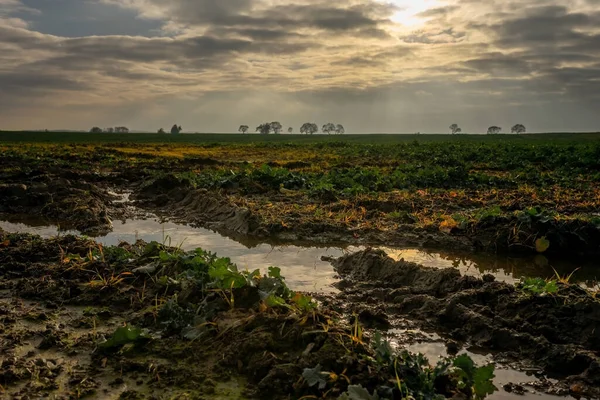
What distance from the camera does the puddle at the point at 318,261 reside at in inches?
293

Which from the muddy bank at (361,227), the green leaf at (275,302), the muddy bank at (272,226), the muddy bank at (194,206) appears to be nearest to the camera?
the green leaf at (275,302)

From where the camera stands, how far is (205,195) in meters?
13.3

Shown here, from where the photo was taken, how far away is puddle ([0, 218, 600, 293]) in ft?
24.4

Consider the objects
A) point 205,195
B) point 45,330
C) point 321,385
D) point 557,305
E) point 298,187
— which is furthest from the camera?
point 298,187

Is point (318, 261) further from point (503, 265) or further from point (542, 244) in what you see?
point (542, 244)

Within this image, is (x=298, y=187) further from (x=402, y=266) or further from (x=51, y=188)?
(x=402, y=266)

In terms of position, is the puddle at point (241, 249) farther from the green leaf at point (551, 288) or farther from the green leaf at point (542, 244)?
the green leaf at point (542, 244)

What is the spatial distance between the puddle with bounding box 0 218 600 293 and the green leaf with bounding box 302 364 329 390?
2857 mm

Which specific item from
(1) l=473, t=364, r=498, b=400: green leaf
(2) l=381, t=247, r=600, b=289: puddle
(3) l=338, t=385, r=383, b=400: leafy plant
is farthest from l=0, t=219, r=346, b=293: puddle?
(3) l=338, t=385, r=383, b=400: leafy plant

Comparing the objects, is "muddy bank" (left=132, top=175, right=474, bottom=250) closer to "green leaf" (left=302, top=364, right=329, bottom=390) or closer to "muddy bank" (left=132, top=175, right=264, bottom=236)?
"muddy bank" (left=132, top=175, right=264, bottom=236)

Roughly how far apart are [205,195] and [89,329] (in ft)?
27.2

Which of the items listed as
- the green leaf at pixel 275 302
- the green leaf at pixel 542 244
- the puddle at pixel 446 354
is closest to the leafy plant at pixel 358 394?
the puddle at pixel 446 354

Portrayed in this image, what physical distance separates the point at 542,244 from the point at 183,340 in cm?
639

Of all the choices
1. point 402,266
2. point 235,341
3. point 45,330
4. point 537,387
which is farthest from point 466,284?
point 45,330
